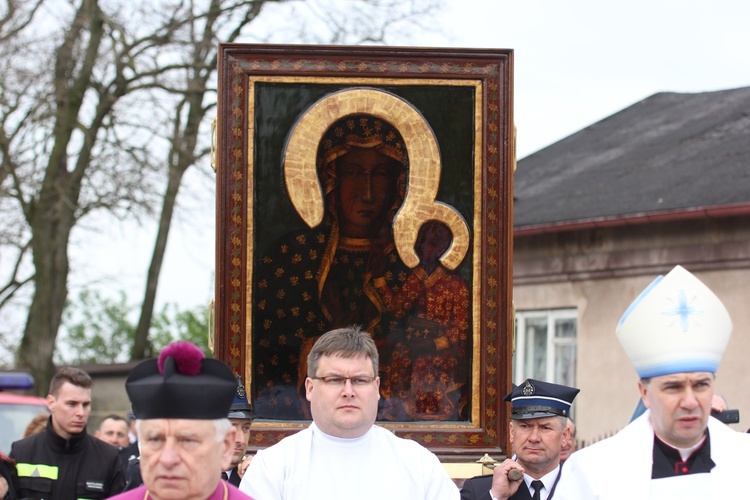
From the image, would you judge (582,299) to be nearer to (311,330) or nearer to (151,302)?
(151,302)

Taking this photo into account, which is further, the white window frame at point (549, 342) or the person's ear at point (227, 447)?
the white window frame at point (549, 342)

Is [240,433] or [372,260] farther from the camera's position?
[372,260]

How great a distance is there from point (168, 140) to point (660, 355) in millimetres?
16887

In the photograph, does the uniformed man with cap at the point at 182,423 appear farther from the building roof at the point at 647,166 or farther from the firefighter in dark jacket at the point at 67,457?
the building roof at the point at 647,166

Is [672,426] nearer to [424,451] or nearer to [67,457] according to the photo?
[424,451]

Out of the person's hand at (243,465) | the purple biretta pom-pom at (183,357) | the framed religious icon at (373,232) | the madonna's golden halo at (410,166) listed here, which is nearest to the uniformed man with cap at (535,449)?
the framed religious icon at (373,232)

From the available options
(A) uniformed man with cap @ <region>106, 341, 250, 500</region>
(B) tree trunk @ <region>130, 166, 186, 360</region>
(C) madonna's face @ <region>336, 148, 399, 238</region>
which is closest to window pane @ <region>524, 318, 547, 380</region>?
(B) tree trunk @ <region>130, 166, 186, 360</region>

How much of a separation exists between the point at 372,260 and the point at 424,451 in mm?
2284

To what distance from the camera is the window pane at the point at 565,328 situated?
19.6m

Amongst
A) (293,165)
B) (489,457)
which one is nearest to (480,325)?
(489,457)

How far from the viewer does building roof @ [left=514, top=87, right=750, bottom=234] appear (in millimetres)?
18250

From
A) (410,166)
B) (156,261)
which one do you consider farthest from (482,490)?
(156,261)

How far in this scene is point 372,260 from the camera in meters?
8.33

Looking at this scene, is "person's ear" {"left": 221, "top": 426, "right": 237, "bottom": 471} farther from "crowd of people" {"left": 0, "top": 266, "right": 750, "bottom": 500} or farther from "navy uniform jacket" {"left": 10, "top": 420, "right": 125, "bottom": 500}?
"navy uniform jacket" {"left": 10, "top": 420, "right": 125, "bottom": 500}
